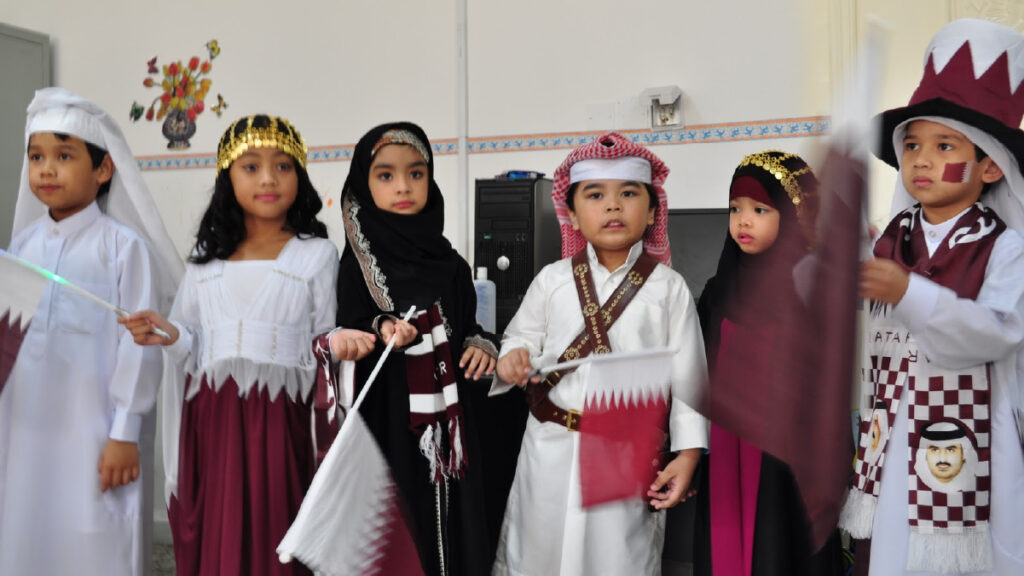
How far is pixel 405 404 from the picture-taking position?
2004 mm

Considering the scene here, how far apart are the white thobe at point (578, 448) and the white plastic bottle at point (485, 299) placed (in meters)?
1.08

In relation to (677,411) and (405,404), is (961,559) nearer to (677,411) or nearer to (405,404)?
(677,411)

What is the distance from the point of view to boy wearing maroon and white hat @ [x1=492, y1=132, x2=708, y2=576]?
1891 mm

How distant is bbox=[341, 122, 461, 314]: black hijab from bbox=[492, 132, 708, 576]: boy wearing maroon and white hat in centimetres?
24

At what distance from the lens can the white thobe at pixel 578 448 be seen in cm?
188

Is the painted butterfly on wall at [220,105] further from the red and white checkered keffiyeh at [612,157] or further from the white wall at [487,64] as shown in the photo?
the red and white checkered keffiyeh at [612,157]

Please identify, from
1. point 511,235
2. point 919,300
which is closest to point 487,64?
point 511,235

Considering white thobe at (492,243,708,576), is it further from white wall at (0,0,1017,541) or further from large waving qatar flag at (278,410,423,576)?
white wall at (0,0,1017,541)

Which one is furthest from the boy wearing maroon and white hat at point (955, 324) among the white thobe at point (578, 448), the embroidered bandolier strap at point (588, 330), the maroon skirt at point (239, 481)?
the maroon skirt at point (239, 481)

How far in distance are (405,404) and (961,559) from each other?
1.18 metres

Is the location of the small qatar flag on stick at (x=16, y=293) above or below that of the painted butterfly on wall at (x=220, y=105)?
below

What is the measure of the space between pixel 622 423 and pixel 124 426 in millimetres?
1187

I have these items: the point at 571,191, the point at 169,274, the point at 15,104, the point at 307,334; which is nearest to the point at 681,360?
the point at 571,191

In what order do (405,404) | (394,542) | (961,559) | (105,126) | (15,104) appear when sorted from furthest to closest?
(15,104), (105,126), (405,404), (394,542), (961,559)
